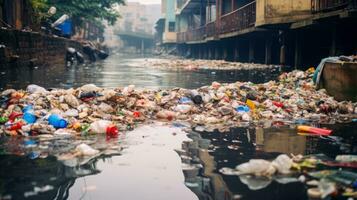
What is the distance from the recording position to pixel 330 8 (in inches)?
396

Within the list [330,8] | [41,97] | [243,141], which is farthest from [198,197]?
[330,8]

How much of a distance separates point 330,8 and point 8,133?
8.62 metres

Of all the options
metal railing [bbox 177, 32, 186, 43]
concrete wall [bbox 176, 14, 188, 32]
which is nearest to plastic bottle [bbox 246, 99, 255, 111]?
metal railing [bbox 177, 32, 186, 43]

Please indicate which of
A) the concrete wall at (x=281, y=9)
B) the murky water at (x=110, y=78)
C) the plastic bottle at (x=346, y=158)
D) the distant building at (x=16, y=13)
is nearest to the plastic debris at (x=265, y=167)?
the plastic bottle at (x=346, y=158)

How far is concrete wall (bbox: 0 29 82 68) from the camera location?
978 centimetres

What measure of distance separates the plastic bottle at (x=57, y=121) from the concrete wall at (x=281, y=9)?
1004cm

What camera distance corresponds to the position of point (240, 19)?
17250 millimetres

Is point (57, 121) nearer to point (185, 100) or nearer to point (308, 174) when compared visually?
point (185, 100)

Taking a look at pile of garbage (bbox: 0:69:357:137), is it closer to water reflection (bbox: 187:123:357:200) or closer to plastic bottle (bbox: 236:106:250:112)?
plastic bottle (bbox: 236:106:250:112)

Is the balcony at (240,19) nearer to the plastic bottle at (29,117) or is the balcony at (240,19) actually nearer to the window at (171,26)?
the plastic bottle at (29,117)

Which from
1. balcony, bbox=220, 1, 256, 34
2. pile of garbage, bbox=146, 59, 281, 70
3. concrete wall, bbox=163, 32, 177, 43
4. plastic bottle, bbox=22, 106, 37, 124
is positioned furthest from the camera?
concrete wall, bbox=163, 32, 177, 43

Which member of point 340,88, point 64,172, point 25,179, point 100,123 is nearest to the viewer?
point 25,179

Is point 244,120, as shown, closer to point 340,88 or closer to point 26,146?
point 340,88

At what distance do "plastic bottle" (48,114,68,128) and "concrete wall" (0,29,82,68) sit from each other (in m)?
6.14
